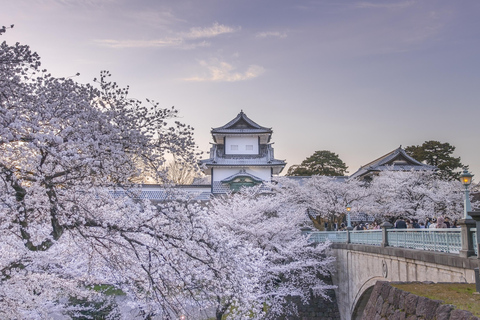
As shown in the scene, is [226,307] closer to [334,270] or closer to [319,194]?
[334,270]

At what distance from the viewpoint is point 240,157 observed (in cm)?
3531

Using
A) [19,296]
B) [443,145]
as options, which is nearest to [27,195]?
[19,296]

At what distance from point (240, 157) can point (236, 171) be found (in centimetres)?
141

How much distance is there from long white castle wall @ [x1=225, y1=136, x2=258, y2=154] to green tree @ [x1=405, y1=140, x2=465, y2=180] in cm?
1967

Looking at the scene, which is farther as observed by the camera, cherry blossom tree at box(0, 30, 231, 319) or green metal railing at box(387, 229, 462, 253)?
green metal railing at box(387, 229, 462, 253)

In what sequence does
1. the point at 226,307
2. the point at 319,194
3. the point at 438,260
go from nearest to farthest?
the point at 438,260, the point at 226,307, the point at 319,194

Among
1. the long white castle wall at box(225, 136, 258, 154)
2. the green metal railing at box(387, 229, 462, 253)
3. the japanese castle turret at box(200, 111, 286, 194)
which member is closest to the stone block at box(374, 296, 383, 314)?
the green metal railing at box(387, 229, 462, 253)

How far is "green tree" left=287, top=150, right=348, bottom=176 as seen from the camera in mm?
49469

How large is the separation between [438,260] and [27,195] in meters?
6.85

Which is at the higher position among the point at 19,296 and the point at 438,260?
the point at 438,260

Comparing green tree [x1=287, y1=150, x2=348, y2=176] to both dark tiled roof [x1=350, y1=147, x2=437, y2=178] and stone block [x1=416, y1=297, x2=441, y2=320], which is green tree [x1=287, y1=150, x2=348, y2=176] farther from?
stone block [x1=416, y1=297, x2=441, y2=320]

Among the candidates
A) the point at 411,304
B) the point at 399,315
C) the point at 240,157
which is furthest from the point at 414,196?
the point at 411,304

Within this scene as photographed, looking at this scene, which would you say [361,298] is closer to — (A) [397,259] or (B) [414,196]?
(A) [397,259]

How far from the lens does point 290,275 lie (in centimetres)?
2022
